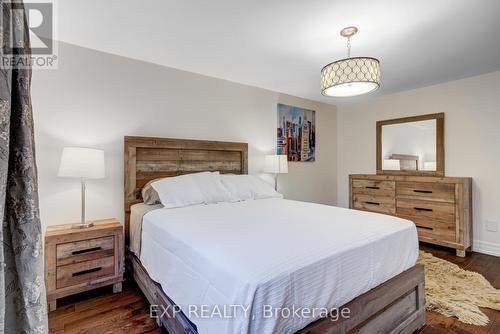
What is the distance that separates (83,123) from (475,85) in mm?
4563

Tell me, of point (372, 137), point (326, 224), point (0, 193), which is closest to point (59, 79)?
point (0, 193)

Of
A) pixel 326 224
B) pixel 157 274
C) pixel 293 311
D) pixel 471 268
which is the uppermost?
pixel 326 224

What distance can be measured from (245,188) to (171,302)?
1.50m

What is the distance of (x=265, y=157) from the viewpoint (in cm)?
363

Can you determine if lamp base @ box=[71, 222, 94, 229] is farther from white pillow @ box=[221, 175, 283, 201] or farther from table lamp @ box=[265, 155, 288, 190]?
table lamp @ box=[265, 155, 288, 190]

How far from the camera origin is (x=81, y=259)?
202cm

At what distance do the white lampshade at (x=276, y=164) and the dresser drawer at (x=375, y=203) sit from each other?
1412 millimetres

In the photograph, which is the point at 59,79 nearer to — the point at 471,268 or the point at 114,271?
the point at 114,271

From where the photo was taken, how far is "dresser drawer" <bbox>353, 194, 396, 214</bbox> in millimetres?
3641

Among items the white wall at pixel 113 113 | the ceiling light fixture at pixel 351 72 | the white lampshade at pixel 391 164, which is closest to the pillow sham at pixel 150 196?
the white wall at pixel 113 113

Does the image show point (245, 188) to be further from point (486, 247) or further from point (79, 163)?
point (486, 247)

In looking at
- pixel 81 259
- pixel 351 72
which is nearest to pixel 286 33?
pixel 351 72

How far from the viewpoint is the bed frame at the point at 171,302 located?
130cm

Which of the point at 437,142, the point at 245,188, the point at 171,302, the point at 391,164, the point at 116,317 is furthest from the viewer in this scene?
the point at 391,164
